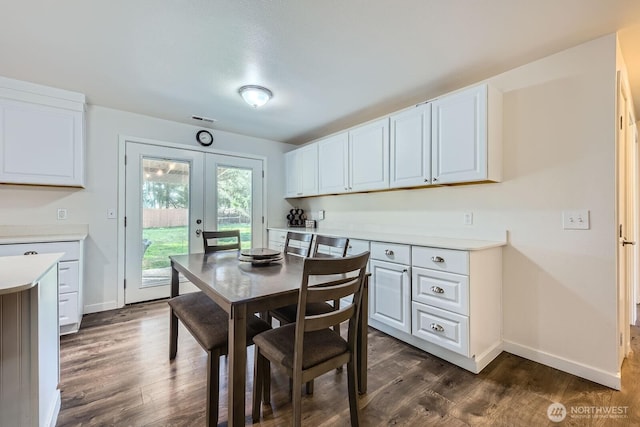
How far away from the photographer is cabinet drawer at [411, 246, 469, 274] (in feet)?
6.52

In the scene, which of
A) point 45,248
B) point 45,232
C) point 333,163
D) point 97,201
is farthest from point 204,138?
point 45,248

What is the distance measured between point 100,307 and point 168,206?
1.33 meters

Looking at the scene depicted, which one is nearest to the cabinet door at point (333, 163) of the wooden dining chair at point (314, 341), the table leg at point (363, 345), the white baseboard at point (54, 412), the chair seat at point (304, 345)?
the table leg at point (363, 345)

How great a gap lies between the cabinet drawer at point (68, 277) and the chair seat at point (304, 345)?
88.2 inches

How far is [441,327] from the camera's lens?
210 cm

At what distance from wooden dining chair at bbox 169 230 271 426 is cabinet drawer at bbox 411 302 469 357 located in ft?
4.12

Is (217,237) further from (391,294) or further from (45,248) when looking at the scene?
(391,294)

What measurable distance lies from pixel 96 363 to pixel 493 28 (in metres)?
3.62

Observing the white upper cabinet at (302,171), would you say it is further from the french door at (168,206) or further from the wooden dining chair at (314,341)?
the wooden dining chair at (314,341)

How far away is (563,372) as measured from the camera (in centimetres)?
199

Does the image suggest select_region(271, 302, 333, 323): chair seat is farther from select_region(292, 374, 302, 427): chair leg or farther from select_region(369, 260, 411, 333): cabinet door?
select_region(369, 260, 411, 333): cabinet door

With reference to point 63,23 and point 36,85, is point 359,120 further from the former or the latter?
Answer: point 36,85

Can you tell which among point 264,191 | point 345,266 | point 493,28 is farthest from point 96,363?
point 493,28

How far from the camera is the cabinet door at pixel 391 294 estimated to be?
2.33 m
